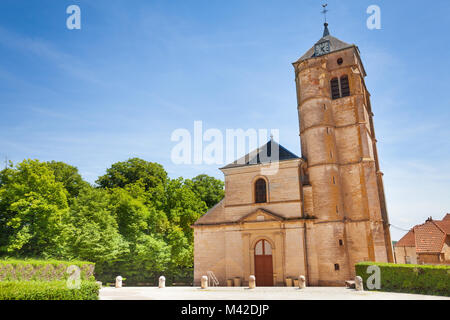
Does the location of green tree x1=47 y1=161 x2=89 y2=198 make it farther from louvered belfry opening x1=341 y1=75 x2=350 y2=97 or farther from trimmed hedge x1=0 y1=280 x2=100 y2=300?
louvered belfry opening x1=341 y1=75 x2=350 y2=97

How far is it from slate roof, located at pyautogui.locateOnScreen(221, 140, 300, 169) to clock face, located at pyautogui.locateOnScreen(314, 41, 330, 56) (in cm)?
903

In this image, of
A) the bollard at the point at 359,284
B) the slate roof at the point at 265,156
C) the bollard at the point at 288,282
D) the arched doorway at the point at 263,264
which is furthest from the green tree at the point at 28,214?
the bollard at the point at 359,284

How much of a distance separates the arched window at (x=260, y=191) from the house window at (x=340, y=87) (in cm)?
953

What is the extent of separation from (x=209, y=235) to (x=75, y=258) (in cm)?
1180

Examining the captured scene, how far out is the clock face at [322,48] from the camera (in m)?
28.4

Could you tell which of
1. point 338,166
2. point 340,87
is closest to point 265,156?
point 338,166

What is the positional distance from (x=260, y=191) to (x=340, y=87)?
11.2m

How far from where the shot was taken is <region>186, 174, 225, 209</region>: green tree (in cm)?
4303

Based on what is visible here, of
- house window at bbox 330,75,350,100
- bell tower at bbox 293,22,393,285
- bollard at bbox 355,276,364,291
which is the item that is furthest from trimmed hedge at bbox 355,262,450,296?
house window at bbox 330,75,350,100

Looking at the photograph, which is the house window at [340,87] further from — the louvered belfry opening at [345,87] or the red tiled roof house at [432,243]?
the red tiled roof house at [432,243]
